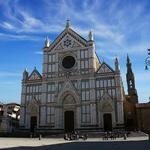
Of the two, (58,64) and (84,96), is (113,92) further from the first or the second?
(58,64)

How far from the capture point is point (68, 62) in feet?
152

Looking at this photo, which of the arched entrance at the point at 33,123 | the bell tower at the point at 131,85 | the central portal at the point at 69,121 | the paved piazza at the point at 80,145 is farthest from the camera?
the bell tower at the point at 131,85

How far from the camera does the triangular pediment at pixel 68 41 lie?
46250 mm

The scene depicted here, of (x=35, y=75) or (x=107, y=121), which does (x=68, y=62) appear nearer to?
(x=35, y=75)

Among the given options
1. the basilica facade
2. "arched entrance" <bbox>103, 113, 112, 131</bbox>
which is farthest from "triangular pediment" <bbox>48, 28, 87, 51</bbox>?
"arched entrance" <bbox>103, 113, 112, 131</bbox>

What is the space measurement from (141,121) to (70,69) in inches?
613

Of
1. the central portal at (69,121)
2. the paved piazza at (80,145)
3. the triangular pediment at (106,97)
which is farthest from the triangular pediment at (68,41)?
the paved piazza at (80,145)

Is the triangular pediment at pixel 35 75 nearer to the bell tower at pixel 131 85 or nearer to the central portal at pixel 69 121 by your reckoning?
the central portal at pixel 69 121

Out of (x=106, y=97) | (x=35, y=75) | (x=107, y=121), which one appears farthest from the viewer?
(x=35, y=75)

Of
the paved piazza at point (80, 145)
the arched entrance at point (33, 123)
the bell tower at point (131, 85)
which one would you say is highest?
the bell tower at point (131, 85)

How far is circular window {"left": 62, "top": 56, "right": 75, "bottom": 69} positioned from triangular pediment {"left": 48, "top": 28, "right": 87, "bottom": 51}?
6.87 feet

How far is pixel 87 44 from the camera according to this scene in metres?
45.6

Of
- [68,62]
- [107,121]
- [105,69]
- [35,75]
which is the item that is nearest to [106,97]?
[107,121]

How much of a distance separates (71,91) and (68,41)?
32.6 ft
